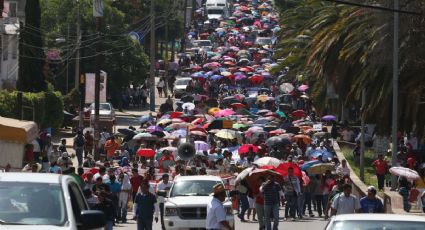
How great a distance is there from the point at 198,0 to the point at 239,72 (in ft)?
290

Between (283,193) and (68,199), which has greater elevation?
(68,199)

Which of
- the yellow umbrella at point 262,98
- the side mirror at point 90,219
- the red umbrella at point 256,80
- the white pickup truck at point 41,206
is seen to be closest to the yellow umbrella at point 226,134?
the yellow umbrella at point 262,98

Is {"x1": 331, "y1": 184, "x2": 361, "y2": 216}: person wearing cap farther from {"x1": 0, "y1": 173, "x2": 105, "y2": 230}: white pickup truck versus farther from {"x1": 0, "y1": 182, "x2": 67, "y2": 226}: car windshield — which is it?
{"x1": 0, "y1": 182, "x2": 67, "y2": 226}: car windshield

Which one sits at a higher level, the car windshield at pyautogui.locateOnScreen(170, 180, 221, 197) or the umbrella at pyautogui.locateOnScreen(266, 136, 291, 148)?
the car windshield at pyautogui.locateOnScreen(170, 180, 221, 197)

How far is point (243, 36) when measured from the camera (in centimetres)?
13050

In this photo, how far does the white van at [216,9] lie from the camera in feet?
500

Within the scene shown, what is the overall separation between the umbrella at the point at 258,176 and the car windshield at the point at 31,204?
17849 millimetres

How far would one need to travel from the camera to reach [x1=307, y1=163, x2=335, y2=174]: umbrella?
118ft

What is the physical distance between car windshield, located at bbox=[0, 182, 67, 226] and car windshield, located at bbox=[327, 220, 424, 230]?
3.37 meters

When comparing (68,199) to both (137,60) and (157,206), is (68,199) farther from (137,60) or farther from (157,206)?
(137,60)

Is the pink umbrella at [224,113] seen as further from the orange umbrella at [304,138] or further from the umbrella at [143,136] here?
the umbrella at [143,136]

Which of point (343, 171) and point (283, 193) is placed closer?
point (283, 193)

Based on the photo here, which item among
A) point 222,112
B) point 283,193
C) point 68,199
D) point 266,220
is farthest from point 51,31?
point 68,199

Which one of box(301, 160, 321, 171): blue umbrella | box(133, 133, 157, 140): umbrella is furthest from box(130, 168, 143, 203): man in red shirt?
box(133, 133, 157, 140): umbrella
